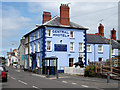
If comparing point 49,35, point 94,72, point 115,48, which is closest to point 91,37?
point 115,48

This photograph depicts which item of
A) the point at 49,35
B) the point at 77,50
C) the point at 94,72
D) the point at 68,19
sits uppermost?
the point at 68,19

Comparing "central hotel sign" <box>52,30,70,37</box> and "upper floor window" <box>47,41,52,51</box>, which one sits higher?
"central hotel sign" <box>52,30,70,37</box>

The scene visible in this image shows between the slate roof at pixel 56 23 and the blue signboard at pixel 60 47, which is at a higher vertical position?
the slate roof at pixel 56 23

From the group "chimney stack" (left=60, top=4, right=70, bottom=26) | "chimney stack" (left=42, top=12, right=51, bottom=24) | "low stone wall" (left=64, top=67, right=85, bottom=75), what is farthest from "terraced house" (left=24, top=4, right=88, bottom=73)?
"low stone wall" (left=64, top=67, right=85, bottom=75)

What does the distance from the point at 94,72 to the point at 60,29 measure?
1362 cm

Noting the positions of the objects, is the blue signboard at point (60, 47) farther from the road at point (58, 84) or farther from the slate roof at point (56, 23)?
the road at point (58, 84)

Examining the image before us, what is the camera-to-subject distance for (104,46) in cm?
4159

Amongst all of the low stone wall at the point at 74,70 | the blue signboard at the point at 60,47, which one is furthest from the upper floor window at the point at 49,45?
the low stone wall at the point at 74,70

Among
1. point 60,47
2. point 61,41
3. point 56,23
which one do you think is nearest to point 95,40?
point 61,41

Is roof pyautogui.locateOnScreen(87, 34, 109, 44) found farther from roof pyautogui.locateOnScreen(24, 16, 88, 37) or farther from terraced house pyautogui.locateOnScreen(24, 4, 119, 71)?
roof pyautogui.locateOnScreen(24, 16, 88, 37)

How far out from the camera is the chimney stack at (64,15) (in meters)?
34.1

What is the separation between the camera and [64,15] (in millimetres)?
34750

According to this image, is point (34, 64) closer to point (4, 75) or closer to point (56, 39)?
point (56, 39)

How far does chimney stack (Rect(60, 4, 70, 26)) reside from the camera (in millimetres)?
34125
